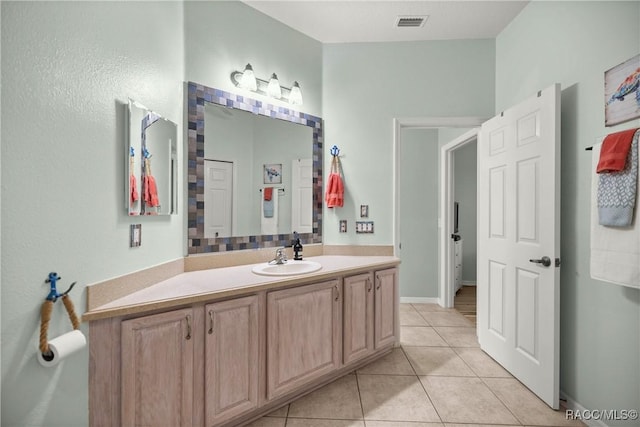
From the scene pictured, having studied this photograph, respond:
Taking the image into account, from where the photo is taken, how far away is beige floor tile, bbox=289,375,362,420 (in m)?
1.93

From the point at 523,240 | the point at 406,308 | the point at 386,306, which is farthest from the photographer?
the point at 406,308

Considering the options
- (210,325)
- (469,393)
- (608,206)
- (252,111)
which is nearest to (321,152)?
Result: (252,111)

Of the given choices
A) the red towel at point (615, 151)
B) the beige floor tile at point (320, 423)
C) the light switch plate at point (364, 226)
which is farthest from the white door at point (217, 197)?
the red towel at point (615, 151)

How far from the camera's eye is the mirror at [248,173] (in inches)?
87.2

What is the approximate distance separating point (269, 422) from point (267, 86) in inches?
93.2

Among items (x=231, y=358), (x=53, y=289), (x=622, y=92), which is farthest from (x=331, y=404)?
(x=622, y=92)

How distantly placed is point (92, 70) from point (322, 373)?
2.12 meters

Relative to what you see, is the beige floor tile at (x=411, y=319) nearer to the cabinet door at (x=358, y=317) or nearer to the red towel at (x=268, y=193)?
the cabinet door at (x=358, y=317)

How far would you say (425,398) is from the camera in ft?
6.89

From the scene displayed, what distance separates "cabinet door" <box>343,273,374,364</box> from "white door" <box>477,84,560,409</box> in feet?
3.43

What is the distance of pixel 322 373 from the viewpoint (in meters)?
2.13

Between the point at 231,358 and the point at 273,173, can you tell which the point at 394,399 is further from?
the point at 273,173

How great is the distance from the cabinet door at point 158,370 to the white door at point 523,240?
7.07 ft

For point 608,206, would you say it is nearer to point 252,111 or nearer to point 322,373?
point 322,373
